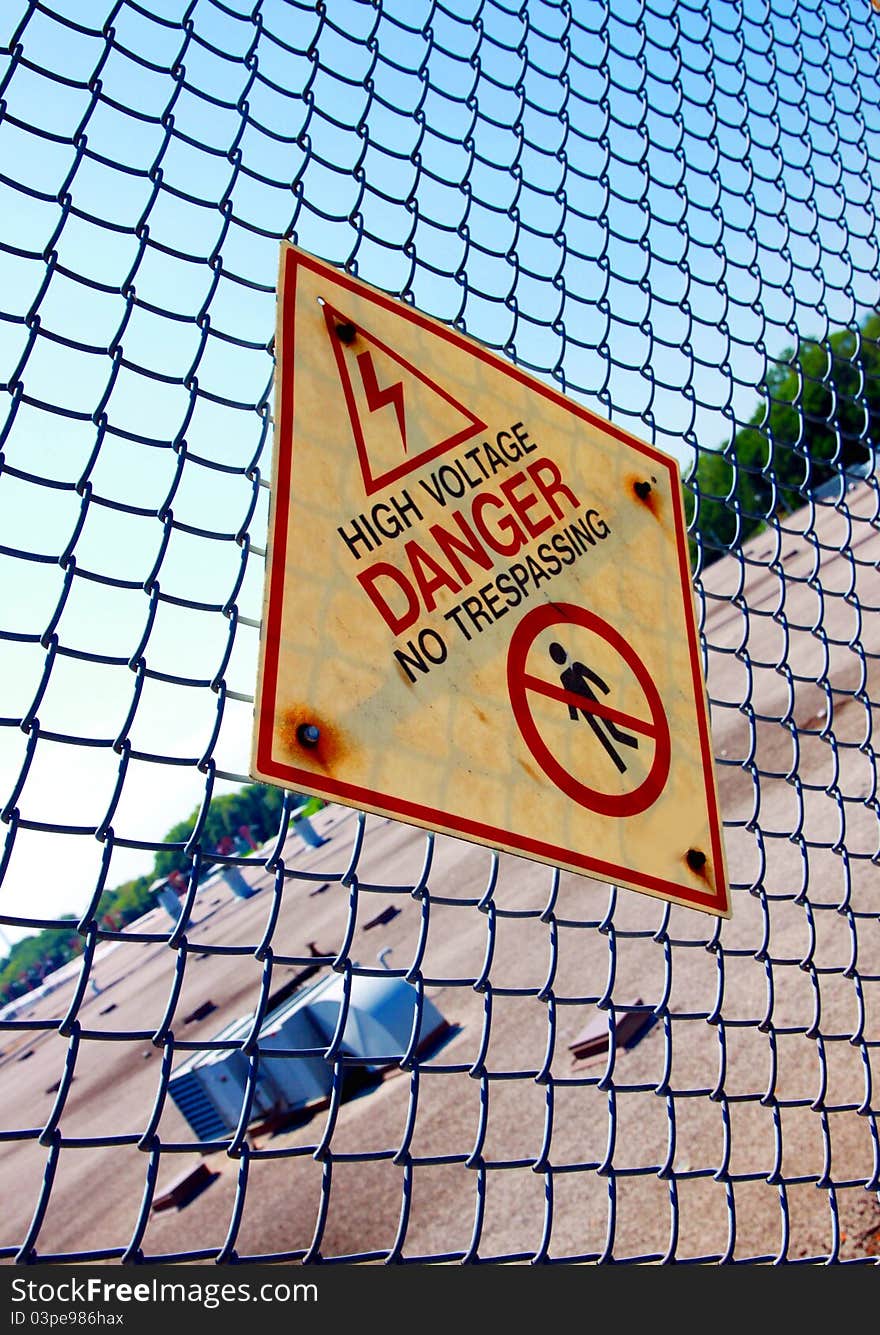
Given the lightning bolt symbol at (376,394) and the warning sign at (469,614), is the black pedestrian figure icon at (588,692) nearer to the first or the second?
the warning sign at (469,614)

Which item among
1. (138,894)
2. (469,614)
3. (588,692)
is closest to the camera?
(469,614)

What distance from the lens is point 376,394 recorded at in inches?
61.1

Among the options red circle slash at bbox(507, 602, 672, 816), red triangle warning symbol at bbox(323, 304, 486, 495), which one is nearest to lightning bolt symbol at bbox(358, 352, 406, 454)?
red triangle warning symbol at bbox(323, 304, 486, 495)

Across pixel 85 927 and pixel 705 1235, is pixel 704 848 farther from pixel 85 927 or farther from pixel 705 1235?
pixel 705 1235

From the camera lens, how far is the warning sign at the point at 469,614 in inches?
52.3

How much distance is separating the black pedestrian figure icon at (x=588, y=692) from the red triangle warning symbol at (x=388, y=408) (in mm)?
389

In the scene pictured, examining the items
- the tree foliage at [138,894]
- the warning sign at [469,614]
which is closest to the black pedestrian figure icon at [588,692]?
the warning sign at [469,614]

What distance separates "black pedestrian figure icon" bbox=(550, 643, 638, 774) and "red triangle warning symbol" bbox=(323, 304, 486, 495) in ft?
1.28

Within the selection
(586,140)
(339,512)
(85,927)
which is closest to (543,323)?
(586,140)

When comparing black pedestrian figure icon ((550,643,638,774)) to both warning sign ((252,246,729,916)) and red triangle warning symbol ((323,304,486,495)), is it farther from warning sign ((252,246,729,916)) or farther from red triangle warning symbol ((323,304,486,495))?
red triangle warning symbol ((323,304,486,495))

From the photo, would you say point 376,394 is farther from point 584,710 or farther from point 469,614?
point 584,710

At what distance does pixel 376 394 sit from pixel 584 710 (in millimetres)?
615

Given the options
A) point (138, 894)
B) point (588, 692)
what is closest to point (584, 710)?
point (588, 692)

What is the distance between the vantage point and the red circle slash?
150cm
